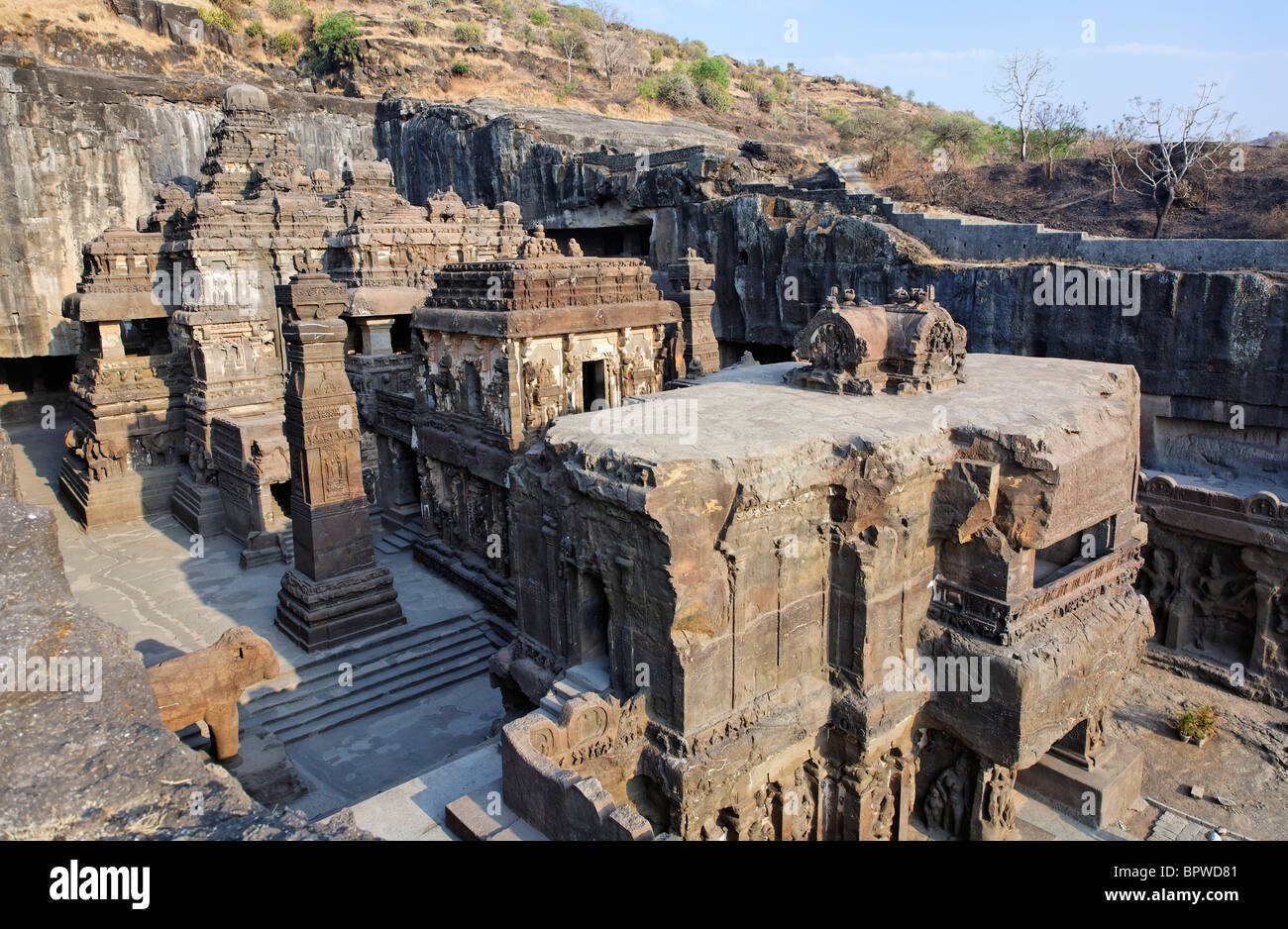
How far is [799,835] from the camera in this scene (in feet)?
27.2

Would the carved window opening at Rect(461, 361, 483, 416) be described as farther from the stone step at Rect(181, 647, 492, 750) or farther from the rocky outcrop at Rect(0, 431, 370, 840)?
the rocky outcrop at Rect(0, 431, 370, 840)

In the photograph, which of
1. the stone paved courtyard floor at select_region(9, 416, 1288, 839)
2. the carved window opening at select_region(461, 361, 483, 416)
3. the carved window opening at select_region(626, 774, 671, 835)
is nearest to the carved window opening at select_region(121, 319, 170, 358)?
the stone paved courtyard floor at select_region(9, 416, 1288, 839)

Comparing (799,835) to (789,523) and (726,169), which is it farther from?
(726,169)

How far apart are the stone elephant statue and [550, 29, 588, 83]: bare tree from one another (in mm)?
44703

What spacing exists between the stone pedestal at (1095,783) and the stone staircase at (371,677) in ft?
24.4

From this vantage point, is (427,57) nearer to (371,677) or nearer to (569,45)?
(569,45)

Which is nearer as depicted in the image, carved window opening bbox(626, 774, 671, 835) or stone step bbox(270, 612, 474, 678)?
carved window opening bbox(626, 774, 671, 835)

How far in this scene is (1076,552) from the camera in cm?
963

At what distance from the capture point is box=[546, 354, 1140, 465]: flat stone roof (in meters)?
7.63

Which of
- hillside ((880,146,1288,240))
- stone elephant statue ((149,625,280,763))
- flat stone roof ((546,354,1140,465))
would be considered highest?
hillside ((880,146,1288,240))

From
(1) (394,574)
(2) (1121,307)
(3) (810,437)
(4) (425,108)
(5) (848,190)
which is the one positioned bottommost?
(1) (394,574)
